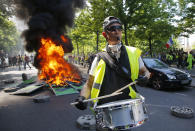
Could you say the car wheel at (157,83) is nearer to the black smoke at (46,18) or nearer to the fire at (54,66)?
the fire at (54,66)

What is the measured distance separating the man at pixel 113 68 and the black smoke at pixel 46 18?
9883 mm

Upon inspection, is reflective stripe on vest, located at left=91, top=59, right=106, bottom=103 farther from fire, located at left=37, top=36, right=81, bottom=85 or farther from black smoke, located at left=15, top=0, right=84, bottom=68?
black smoke, located at left=15, top=0, right=84, bottom=68

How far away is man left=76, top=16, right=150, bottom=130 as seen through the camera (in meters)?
1.97

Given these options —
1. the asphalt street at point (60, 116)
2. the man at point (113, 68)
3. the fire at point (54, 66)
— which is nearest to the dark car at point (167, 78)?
the asphalt street at point (60, 116)

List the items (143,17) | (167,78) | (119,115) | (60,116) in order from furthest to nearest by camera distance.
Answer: (143,17), (167,78), (60,116), (119,115)

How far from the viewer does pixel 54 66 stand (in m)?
9.82

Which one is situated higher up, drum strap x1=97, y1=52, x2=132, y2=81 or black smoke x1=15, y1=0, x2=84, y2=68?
black smoke x1=15, y1=0, x2=84, y2=68

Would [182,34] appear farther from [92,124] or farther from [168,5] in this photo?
[92,124]

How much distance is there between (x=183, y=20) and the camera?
20.2 metres

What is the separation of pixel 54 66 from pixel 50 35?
2.94 meters

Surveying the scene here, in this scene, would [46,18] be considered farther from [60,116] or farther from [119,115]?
[119,115]

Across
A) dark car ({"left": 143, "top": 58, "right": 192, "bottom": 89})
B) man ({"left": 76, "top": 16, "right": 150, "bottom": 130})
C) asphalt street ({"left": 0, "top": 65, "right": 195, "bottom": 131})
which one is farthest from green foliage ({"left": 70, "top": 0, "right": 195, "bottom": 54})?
man ({"left": 76, "top": 16, "right": 150, "bottom": 130})

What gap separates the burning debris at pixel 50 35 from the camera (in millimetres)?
9820

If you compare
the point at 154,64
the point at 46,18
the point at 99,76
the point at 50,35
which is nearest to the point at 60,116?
the point at 99,76
